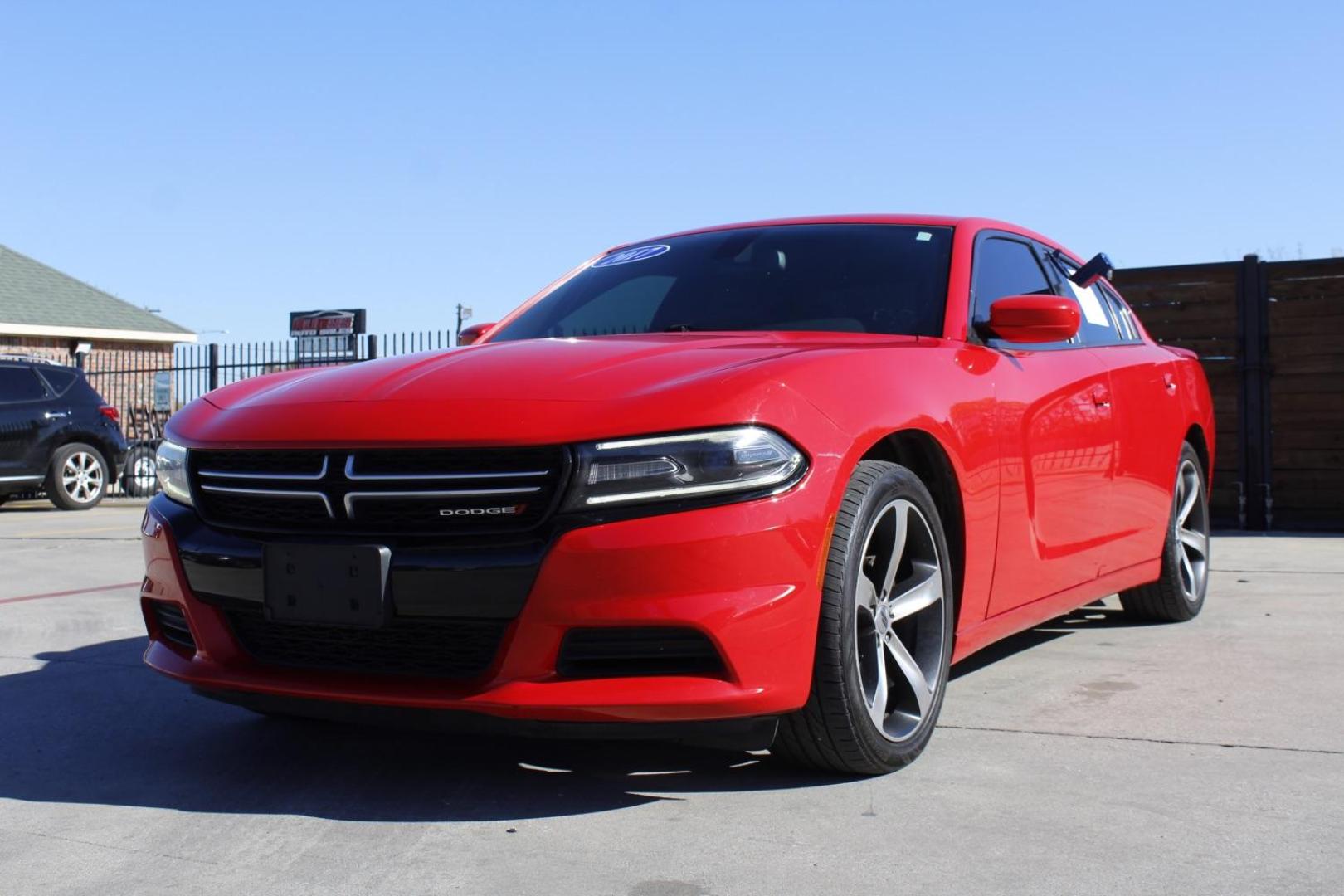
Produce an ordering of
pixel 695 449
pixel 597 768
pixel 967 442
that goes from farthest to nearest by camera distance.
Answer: pixel 967 442
pixel 597 768
pixel 695 449

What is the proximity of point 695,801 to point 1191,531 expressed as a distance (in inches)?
141

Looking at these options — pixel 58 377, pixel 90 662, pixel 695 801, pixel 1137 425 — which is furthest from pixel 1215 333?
pixel 58 377

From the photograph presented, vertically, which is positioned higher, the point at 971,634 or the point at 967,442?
the point at 967,442

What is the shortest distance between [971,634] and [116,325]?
93.6 ft

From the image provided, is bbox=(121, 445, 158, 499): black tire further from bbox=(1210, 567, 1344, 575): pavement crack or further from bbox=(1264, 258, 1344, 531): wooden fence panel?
bbox=(1210, 567, 1344, 575): pavement crack

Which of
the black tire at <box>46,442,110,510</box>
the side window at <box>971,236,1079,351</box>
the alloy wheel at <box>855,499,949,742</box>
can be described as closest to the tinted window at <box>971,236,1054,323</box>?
the side window at <box>971,236,1079,351</box>

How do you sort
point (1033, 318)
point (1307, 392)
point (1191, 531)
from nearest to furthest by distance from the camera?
point (1033, 318) < point (1191, 531) < point (1307, 392)

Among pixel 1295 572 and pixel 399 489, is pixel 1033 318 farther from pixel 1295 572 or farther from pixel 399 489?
pixel 1295 572

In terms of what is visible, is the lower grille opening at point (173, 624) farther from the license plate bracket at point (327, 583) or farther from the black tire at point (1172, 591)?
the black tire at point (1172, 591)

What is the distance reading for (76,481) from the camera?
1503cm

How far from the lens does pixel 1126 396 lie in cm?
498

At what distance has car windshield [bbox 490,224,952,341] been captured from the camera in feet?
13.3

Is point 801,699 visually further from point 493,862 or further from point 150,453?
point 150,453

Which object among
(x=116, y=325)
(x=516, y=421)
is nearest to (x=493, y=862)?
(x=516, y=421)
